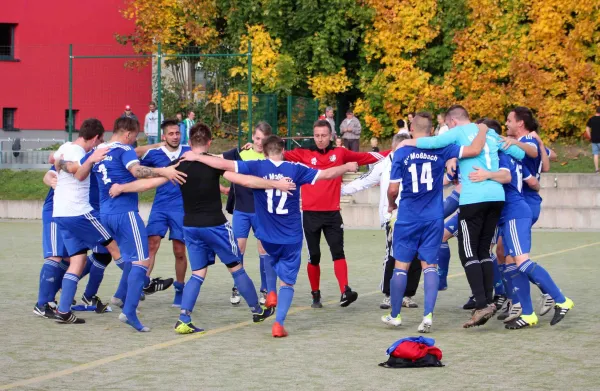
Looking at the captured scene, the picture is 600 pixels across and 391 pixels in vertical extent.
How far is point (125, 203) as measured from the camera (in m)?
10.5

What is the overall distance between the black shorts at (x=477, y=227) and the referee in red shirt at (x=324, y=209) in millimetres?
1677

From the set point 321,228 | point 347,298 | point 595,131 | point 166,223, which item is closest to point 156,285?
point 166,223

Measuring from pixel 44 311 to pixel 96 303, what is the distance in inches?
24.5

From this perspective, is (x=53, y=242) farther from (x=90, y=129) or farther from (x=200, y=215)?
(x=200, y=215)

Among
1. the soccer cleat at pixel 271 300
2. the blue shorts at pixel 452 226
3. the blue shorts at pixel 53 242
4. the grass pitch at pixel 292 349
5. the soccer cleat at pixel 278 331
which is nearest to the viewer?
the grass pitch at pixel 292 349

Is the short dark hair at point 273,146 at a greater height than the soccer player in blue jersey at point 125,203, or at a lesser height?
greater

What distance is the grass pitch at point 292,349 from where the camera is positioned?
799 cm

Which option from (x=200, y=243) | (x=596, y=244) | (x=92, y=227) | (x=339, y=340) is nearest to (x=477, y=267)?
(x=339, y=340)

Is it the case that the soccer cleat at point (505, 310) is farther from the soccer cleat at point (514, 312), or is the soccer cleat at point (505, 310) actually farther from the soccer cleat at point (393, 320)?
the soccer cleat at point (393, 320)

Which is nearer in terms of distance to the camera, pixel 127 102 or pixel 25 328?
pixel 25 328

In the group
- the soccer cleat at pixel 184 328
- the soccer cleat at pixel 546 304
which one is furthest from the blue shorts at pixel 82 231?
the soccer cleat at pixel 546 304

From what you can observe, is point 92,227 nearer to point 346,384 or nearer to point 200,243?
point 200,243

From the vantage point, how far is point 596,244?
65.0 ft

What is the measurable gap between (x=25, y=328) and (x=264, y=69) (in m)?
24.1
